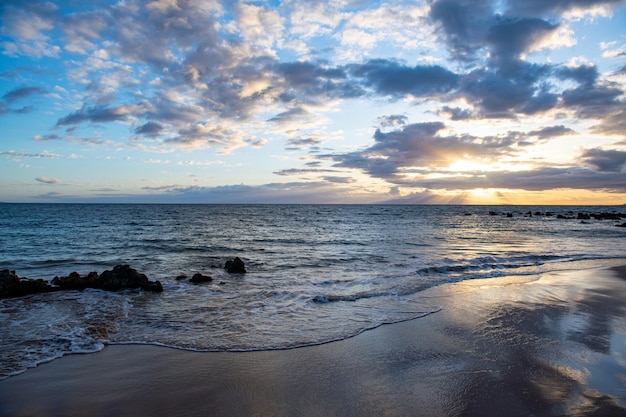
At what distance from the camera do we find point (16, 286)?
1183cm

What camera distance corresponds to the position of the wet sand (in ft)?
17.4

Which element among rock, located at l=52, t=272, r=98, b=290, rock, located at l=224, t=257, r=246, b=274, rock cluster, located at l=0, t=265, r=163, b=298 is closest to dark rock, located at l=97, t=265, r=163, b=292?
rock cluster, located at l=0, t=265, r=163, b=298

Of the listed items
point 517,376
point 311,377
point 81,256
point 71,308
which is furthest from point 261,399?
point 81,256

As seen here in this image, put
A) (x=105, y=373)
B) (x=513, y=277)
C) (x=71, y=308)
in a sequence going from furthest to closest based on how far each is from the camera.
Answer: (x=513, y=277)
(x=71, y=308)
(x=105, y=373)

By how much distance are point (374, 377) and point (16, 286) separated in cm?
1233

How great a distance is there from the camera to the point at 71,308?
10664mm

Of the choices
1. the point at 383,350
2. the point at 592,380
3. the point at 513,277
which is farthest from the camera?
the point at 513,277

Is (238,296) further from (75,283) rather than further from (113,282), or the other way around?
(75,283)

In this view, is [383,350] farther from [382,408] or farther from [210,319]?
[210,319]

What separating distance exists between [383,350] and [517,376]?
2.48m

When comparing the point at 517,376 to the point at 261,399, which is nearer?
the point at 261,399

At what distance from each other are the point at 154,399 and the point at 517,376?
20.2ft

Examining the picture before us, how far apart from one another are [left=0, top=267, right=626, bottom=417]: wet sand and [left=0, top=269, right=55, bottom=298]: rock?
21.9ft

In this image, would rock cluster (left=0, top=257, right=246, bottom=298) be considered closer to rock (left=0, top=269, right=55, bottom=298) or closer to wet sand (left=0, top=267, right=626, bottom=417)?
rock (left=0, top=269, right=55, bottom=298)
